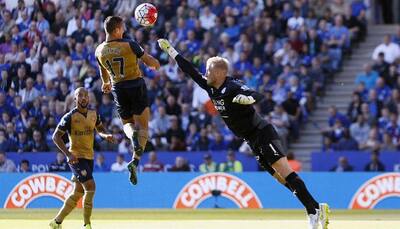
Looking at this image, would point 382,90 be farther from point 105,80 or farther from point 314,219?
point 314,219

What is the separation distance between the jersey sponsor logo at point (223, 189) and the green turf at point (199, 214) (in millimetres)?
350

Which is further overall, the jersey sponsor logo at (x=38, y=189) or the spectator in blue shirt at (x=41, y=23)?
the spectator in blue shirt at (x=41, y=23)

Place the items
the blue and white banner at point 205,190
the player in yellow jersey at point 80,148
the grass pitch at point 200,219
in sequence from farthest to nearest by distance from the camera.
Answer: the blue and white banner at point 205,190, the grass pitch at point 200,219, the player in yellow jersey at point 80,148

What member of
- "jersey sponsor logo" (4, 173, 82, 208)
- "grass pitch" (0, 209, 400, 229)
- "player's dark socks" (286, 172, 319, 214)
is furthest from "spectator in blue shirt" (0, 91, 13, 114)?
"player's dark socks" (286, 172, 319, 214)

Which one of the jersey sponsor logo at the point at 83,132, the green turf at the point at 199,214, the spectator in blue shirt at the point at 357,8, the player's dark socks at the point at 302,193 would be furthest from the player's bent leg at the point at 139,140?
the spectator in blue shirt at the point at 357,8

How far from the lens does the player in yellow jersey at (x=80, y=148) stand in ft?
52.8

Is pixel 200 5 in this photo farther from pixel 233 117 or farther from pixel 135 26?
pixel 233 117

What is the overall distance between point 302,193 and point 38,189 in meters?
9.82

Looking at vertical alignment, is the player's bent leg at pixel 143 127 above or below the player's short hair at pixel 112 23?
below

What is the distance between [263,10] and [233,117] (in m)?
12.6

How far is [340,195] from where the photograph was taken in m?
22.2

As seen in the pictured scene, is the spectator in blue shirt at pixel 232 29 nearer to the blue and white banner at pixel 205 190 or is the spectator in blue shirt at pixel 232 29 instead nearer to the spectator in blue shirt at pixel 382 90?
the spectator in blue shirt at pixel 382 90

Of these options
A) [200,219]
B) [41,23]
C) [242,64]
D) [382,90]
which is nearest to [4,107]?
[41,23]

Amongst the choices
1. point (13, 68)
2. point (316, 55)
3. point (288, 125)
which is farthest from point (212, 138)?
point (13, 68)
